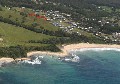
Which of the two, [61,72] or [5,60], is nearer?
[61,72]

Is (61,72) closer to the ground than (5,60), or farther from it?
closer to the ground

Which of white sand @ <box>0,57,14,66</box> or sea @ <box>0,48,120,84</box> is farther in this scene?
white sand @ <box>0,57,14,66</box>

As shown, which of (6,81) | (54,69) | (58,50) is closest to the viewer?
(6,81)

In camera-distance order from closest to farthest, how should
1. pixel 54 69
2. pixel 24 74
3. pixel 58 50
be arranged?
pixel 24 74 < pixel 54 69 < pixel 58 50

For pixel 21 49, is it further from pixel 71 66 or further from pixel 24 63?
pixel 71 66

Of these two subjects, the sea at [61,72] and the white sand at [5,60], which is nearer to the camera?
the sea at [61,72]

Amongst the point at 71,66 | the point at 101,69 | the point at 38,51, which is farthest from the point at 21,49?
the point at 101,69

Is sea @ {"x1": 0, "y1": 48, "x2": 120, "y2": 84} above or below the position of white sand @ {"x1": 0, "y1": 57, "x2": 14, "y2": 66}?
below

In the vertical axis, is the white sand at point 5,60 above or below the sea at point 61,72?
above
